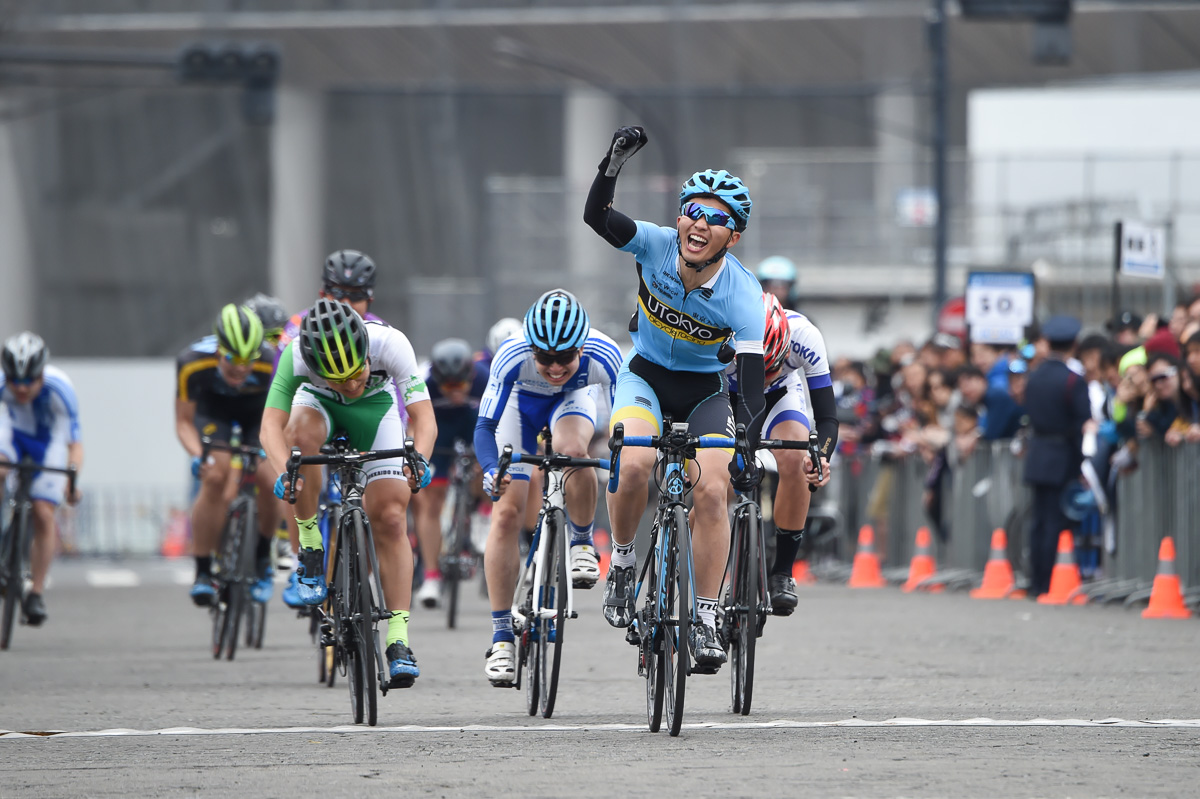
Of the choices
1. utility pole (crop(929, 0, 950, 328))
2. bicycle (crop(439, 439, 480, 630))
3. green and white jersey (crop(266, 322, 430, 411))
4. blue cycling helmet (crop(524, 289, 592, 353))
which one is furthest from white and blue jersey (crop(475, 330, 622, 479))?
utility pole (crop(929, 0, 950, 328))

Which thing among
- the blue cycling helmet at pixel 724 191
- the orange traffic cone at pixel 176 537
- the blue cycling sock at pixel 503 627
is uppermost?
the blue cycling helmet at pixel 724 191

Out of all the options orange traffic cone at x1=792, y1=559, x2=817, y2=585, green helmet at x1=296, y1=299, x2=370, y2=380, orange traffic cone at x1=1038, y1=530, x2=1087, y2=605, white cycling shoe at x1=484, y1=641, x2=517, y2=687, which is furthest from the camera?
orange traffic cone at x1=792, y1=559, x2=817, y2=585

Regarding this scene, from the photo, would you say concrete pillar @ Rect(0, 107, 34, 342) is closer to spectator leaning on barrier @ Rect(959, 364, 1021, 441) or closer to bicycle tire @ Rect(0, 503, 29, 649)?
spectator leaning on barrier @ Rect(959, 364, 1021, 441)

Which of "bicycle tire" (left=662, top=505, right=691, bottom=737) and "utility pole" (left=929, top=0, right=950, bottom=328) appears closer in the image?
"bicycle tire" (left=662, top=505, right=691, bottom=737)

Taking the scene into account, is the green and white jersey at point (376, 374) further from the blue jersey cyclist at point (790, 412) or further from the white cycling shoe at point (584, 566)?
the blue jersey cyclist at point (790, 412)

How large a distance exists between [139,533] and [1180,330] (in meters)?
20.2

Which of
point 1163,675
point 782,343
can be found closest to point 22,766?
point 782,343

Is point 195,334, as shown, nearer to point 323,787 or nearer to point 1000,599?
point 1000,599

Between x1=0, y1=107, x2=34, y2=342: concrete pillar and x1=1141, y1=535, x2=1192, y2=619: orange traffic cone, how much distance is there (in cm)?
3089

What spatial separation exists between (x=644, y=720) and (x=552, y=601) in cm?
69

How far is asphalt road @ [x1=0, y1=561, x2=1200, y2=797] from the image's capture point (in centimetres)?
691

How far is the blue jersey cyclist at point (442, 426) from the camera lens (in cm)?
1566

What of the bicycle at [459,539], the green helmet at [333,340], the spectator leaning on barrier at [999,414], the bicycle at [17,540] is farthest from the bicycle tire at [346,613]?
the spectator leaning on barrier at [999,414]

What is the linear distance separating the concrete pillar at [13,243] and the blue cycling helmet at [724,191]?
3486 centimetres
